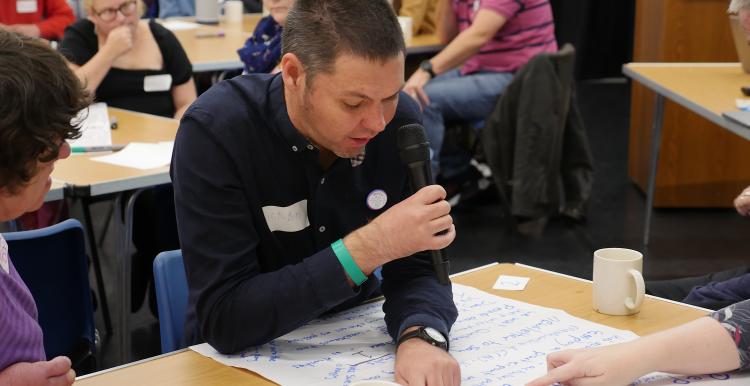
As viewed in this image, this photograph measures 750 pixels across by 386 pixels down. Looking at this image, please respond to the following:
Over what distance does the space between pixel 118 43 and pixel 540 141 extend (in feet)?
6.02

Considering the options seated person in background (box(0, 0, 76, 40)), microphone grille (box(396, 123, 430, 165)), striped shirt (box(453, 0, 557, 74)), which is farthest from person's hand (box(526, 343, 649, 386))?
seated person in background (box(0, 0, 76, 40))

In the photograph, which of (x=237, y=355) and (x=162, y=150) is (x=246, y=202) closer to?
(x=237, y=355)

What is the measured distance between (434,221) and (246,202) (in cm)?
36

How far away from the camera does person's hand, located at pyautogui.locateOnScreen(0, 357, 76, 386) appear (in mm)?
1343

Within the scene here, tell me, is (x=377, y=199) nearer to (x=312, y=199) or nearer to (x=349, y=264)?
(x=312, y=199)

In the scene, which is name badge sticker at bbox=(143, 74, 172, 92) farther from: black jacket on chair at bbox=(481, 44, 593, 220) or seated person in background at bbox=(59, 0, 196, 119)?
black jacket on chair at bbox=(481, 44, 593, 220)

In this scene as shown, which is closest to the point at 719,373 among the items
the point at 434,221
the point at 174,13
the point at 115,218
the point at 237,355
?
the point at 434,221

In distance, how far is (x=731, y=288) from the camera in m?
2.26

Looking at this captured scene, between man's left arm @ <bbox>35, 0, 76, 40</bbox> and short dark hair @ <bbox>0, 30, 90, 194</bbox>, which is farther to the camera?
man's left arm @ <bbox>35, 0, 76, 40</bbox>

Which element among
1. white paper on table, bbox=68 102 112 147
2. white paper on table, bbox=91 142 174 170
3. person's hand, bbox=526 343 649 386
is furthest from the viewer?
white paper on table, bbox=68 102 112 147

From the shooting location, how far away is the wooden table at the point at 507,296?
4.90 feet

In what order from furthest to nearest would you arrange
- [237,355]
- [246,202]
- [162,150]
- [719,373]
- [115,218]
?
1. [162,150]
2. [115,218]
3. [246,202]
4. [237,355]
5. [719,373]

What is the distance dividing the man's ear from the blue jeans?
293 cm

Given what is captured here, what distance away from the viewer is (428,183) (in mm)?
1644
